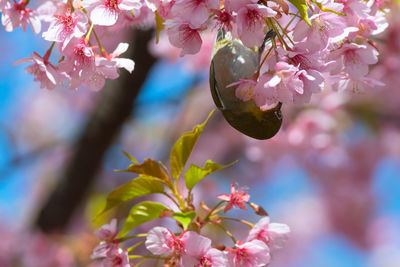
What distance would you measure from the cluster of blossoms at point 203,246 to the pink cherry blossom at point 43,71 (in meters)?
0.29

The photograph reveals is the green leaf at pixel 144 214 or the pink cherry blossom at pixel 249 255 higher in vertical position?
the green leaf at pixel 144 214

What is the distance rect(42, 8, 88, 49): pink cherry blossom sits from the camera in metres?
0.85

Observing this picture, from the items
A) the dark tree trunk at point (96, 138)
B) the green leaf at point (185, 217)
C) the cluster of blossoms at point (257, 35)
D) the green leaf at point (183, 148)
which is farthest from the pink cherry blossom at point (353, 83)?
the dark tree trunk at point (96, 138)

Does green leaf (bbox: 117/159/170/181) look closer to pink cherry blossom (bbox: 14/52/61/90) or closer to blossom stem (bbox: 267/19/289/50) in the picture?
pink cherry blossom (bbox: 14/52/61/90)

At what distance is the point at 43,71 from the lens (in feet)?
3.08

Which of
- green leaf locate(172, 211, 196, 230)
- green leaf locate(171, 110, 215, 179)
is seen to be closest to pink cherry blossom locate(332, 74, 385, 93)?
green leaf locate(171, 110, 215, 179)

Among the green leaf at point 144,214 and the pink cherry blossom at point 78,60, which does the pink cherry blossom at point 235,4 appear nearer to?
the pink cherry blossom at point 78,60

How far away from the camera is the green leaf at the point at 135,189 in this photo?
93 cm

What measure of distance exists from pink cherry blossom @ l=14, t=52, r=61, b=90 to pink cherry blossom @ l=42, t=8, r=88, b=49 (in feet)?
0.26

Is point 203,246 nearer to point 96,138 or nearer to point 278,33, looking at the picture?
point 278,33

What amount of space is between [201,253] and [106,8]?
44cm

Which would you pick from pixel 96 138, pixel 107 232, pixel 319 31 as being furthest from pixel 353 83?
pixel 96 138

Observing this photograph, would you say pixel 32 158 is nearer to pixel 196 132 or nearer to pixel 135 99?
pixel 135 99

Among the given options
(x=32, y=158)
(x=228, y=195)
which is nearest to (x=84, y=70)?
(x=228, y=195)
